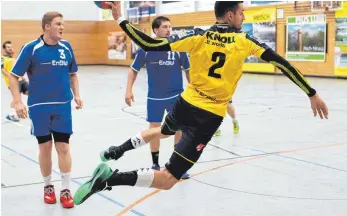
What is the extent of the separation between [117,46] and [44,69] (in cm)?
3303

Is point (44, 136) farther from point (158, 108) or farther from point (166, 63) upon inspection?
point (166, 63)

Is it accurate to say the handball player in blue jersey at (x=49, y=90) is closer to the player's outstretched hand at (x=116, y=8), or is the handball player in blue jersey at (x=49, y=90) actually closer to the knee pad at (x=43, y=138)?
the knee pad at (x=43, y=138)

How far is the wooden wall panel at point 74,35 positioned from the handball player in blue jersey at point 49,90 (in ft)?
105

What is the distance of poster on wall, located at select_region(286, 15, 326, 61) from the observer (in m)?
23.4

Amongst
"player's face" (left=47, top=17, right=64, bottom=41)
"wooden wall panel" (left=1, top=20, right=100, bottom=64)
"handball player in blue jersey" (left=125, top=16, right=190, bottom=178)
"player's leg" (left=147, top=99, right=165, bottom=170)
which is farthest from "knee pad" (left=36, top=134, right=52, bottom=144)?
"wooden wall panel" (left=1, top=20, right=100, bottom=64)

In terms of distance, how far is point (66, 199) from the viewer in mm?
5387

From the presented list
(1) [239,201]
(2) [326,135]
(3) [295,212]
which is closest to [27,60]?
(1) [239,201]

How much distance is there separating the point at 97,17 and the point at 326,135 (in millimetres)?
32779

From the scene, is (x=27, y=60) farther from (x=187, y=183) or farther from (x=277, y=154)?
(x=277, y=154)

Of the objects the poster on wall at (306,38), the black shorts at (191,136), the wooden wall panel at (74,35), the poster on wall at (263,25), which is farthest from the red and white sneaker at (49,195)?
the wooden wall panel at (74,35)

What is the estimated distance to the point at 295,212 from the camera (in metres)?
5.11

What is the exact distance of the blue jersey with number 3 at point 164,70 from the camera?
22.1 ft

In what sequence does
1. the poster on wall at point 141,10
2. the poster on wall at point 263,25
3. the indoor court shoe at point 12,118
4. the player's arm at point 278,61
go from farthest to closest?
the poster on wall at point 141,10 < the poster on wall at point 263,25 < the indoor court shoe at point 12,118 < the player's arm at point 278,61

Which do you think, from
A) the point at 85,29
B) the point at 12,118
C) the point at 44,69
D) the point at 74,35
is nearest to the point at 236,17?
the point at 44,69
